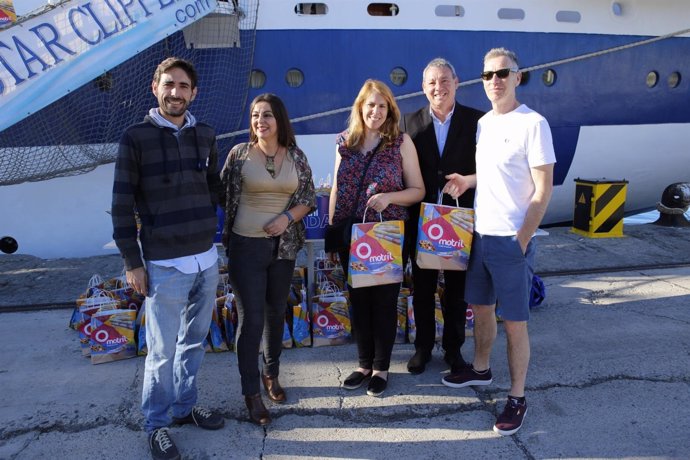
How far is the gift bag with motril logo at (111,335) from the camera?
3451mm

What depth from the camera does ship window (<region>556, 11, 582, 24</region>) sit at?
6.69 metres

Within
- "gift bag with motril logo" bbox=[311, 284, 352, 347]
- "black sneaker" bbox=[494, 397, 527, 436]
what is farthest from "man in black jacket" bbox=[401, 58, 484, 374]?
"gift bag with motril logo" bbox=[311, 284, 352, 347]

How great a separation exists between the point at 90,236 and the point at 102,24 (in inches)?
99.3

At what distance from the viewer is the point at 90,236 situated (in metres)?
6.05

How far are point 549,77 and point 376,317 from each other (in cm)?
514

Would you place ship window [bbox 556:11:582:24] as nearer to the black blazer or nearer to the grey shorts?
the black blazer

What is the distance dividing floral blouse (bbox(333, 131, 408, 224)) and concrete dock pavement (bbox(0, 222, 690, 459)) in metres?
1.05

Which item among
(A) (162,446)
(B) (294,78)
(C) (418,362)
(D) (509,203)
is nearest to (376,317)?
(C) (418,362)

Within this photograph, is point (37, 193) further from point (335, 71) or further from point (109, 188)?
point (335, 71)

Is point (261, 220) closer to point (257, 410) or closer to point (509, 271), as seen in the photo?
point (257, 410)

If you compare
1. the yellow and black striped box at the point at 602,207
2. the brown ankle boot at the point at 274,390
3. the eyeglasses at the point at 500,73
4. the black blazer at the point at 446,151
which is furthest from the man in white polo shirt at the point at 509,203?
the yellow and black striped box at the point at 602,207

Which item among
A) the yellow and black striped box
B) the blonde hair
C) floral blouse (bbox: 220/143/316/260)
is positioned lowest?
the yellow and black striped box

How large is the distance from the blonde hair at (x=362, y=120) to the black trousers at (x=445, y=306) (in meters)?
0.79

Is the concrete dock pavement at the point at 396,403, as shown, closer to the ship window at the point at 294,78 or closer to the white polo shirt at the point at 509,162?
the white polo shirt at the point at 509,162
